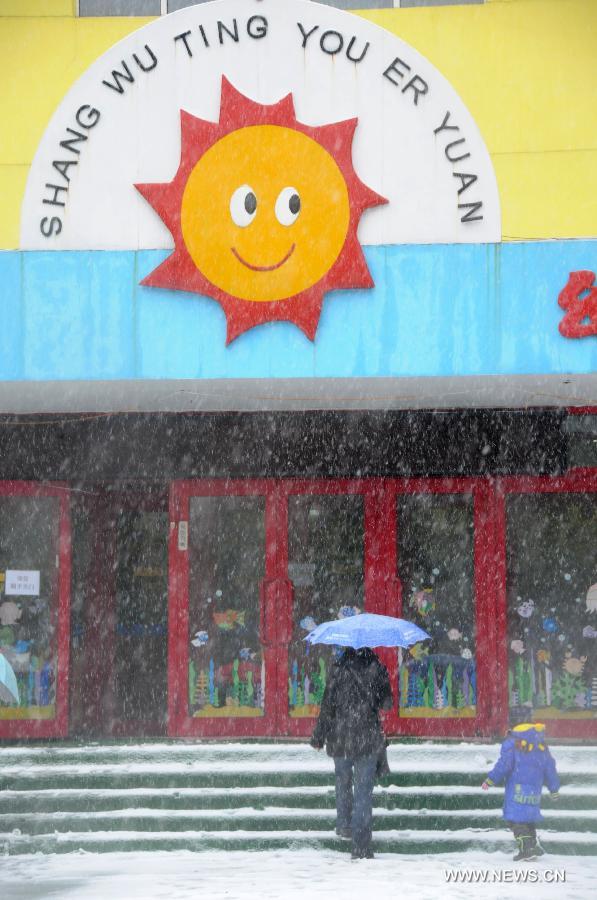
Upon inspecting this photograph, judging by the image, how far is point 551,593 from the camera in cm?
1288

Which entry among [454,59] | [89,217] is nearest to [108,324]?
[89,217]

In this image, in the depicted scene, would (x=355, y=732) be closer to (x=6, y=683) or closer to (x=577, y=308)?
(x=6, y=683)

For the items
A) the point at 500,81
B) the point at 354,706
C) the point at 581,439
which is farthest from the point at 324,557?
the point at 500,81

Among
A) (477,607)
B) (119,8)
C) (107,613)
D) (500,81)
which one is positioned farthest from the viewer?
(107,613)

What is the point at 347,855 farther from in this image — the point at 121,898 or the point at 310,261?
the point at 310,261

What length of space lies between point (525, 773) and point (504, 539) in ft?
12.0

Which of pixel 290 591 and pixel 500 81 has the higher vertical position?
pixel 500 81

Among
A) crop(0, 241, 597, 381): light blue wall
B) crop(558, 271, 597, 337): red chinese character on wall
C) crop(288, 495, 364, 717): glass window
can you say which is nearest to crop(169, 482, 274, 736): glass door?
crop(288, 495, 364, 717): glass window

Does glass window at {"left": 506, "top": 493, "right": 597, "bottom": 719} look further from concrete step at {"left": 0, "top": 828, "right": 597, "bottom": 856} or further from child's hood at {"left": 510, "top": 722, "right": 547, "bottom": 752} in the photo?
child's hood at {"left": 510, "top": 722, "right": 547, "bottom": 752}

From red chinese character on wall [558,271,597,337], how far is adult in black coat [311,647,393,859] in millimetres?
3597

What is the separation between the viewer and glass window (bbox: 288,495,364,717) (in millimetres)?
12883

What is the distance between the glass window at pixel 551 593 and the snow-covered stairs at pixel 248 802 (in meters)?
0.94

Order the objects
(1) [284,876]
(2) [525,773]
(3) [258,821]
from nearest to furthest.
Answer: (2) [525,773] → (1) [284,876] → (3) [258,821]

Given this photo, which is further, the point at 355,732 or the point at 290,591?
the point at 290,591
